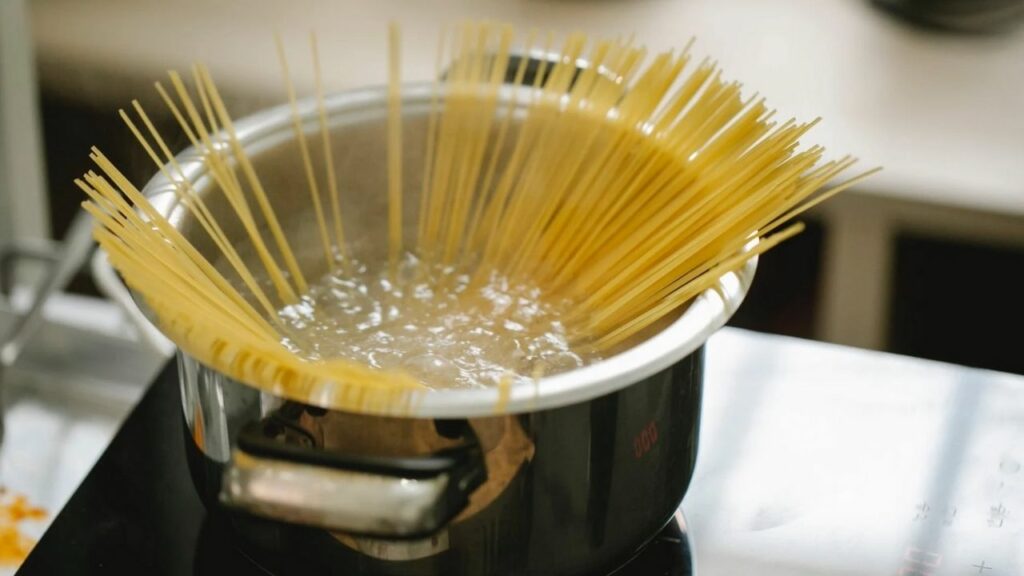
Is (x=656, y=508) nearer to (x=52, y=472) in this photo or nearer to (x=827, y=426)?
(x=827, y=426)

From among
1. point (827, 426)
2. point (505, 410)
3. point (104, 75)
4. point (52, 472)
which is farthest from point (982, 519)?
point (104, 75)

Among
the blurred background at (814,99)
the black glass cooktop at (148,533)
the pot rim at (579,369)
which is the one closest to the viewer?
the pot rim at (579,369)

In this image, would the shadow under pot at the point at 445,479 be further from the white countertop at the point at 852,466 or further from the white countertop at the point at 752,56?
the white countertop at the point at 752,56

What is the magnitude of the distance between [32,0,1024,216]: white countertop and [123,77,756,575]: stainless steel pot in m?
0.80

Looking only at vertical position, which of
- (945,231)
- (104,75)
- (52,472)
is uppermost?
(104,75)

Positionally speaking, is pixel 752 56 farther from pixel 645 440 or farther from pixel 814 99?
pixel 645 440

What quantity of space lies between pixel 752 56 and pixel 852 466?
862 millimetres

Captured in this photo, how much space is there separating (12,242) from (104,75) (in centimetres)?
40

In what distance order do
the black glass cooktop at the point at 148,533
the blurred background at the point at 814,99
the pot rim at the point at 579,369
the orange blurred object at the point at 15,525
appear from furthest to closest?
the blurred background at the point at 814,99 < the orange blurred object at the point at 15,525 < the black glass cooktop at the point at 148,533 < the pot rim at the point at 579,369

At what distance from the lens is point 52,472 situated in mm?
929

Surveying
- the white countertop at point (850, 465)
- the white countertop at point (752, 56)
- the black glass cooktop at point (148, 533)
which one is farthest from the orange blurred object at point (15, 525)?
the white countertop at point (752, 56)

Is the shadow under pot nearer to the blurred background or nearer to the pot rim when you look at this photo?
the pot rim

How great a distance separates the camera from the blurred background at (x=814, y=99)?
1309 millimetres

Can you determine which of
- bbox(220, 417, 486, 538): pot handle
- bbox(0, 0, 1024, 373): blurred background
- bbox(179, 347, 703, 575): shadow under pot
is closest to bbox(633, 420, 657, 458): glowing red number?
bbox(179, 347, 703, 575): shadow under pot
